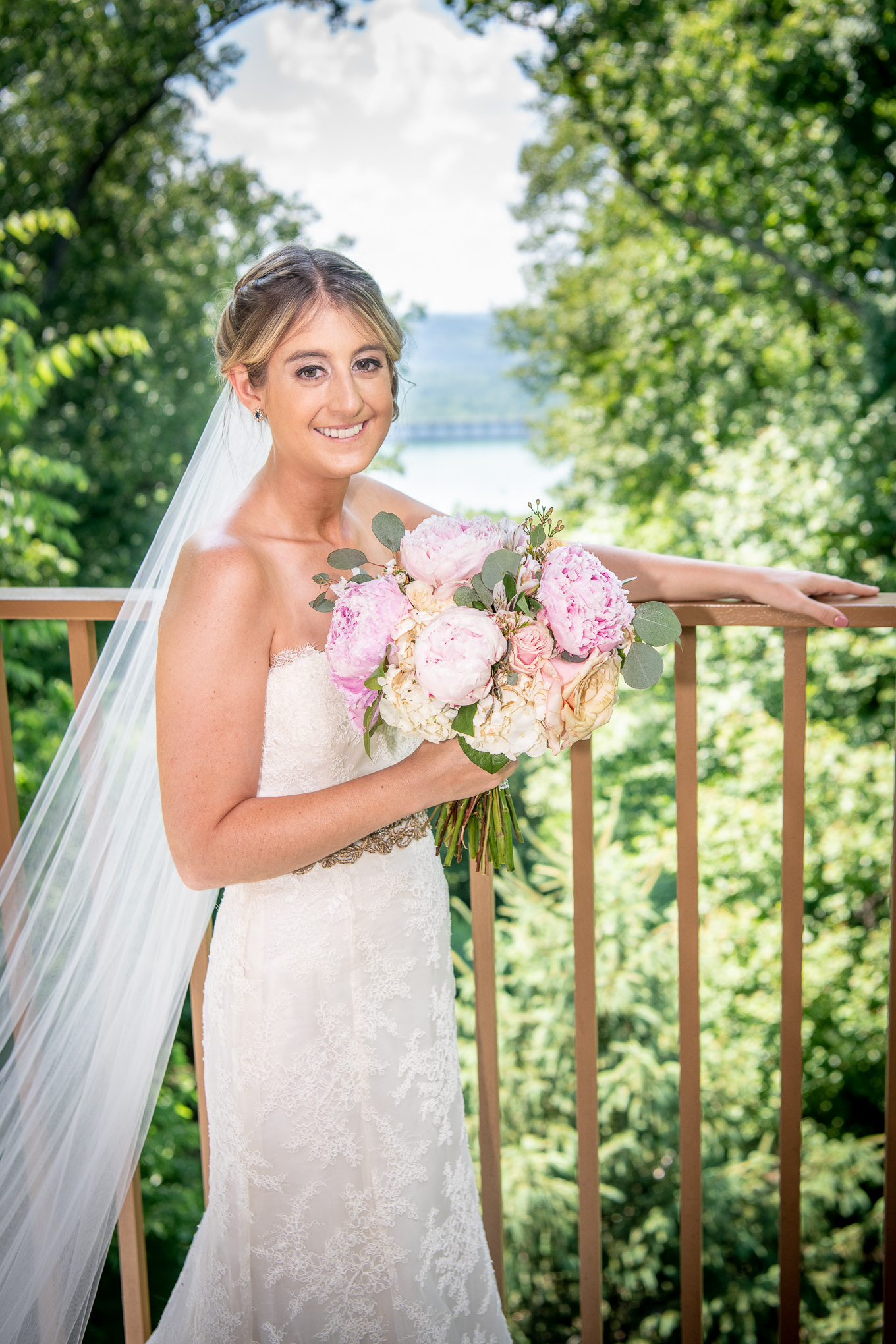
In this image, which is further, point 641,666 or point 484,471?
point 484,471

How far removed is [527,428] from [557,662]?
12.9 m

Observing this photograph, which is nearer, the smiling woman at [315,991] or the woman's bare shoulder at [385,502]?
the smiling woman at [315,991]

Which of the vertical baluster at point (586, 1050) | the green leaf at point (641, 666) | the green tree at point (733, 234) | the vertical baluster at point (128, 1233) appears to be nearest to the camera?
the green leaf at point (641, 666)

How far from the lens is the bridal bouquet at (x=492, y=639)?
118 centimetres

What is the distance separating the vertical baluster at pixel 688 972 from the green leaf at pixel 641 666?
0.30 m

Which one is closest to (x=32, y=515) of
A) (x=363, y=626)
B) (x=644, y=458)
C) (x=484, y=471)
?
(x=363, y=626)

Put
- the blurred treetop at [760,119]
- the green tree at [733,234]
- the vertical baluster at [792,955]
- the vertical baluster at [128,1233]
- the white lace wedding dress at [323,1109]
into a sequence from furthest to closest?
the blurred treetop at [760,119] < the green tree at [733,234] < the vertical baluster at [128,1233] < the vertical baluster at [792,955] < the white lace wedding dress at [323,1109]

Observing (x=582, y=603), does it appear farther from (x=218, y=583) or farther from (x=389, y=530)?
(x=218, y=583)

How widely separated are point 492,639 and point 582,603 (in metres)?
0.11

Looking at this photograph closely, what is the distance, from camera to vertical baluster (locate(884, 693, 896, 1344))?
1623mm

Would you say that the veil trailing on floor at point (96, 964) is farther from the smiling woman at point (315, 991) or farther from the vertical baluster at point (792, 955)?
the vertical baluster at point (792, 955)

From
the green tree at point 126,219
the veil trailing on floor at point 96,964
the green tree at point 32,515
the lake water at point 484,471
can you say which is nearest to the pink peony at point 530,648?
the veil trailing on floor at point 96,964

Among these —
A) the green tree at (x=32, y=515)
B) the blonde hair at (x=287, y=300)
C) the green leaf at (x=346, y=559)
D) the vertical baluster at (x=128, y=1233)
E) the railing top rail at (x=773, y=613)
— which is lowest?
→ the vertical baluster at (x=128, y=1233)

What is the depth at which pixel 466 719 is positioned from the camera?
1.19 m
